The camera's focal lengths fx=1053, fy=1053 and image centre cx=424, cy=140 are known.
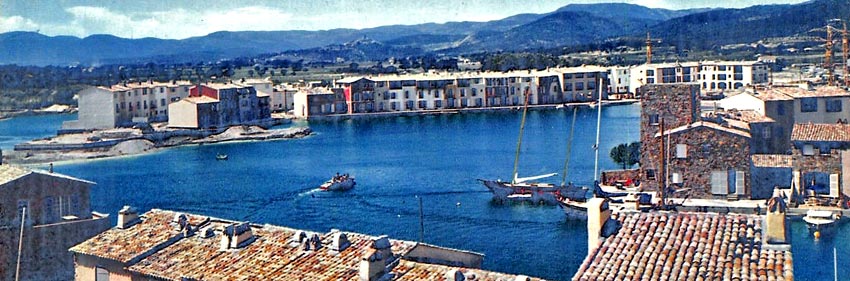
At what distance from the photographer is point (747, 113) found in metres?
17.4

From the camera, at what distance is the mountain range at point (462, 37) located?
82.0 metres

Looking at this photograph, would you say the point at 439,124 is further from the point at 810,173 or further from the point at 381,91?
the point at 810,173

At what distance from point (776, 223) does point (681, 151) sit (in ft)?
33.3

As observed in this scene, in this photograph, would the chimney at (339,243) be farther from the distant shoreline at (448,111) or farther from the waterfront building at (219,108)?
the distant shoreline at (448,111)

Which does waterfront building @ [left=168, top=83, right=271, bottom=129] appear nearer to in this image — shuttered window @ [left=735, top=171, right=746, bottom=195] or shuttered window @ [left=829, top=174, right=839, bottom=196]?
shuttered window @ [left=735, top=171, right=746, bottom=195]

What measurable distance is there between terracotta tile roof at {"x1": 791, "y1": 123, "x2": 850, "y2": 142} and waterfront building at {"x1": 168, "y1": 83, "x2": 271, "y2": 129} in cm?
2580

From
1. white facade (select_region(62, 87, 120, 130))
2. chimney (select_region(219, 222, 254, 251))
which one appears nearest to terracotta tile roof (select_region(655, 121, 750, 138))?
chimney (select_region(219, 222, 254, 251))

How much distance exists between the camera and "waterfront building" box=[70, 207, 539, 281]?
5.97m

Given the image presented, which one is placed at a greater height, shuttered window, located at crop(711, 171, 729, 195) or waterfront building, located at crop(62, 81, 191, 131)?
waterfront building, located at crop(62, 81, 191, 131)

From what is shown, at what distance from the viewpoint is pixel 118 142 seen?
3200 cm

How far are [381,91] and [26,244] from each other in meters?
36.3

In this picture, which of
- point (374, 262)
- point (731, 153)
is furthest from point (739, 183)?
point (374, 262)

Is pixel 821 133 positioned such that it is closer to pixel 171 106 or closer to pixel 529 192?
pixel 529 192

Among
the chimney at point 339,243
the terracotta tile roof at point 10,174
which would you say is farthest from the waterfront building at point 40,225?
the chimney at point 339,243
